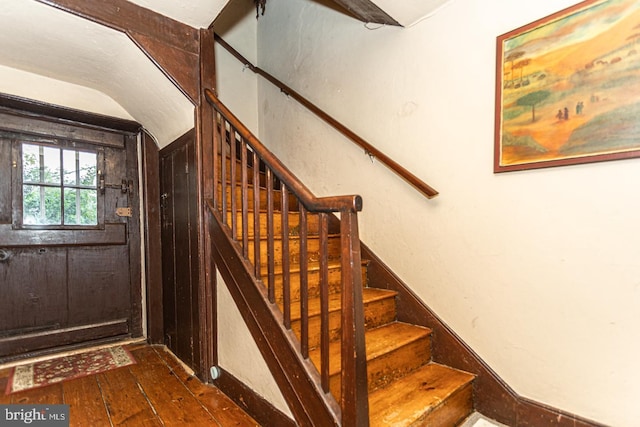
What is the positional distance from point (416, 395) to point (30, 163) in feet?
9.30

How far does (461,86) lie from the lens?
1.65m

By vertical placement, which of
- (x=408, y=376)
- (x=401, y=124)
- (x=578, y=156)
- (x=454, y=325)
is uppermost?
(x=401, y=124)

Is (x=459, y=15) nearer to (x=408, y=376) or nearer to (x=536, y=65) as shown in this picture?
(x=536, y=65)

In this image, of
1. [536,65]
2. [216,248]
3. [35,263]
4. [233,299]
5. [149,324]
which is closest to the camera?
[536,65]

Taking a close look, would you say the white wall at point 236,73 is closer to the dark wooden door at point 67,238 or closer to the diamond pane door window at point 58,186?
the dark wooden door at point 67,238

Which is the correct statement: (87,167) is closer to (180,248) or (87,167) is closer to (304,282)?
(180,248)

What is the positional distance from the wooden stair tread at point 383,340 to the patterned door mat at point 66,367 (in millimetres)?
1597

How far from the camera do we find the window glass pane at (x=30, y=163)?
2.21 meters

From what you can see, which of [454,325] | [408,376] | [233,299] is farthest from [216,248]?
[454,325]

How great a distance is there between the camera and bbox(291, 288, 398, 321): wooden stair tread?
156 centimetres

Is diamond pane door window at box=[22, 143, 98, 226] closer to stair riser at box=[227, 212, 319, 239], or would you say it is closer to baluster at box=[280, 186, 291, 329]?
stair riser at box=[227, 212, 319, 239]

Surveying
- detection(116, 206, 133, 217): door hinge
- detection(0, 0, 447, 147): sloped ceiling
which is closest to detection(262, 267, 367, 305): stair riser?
detection(0, 0, 447, 147): sloped ceiling

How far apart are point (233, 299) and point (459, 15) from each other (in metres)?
1.90

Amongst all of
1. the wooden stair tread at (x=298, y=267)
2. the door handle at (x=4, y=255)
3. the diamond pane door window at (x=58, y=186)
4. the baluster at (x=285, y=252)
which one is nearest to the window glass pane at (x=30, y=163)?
the diamond pane door window at (x=58, y=186)
